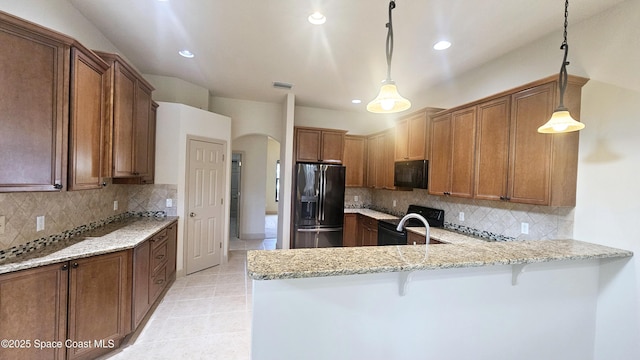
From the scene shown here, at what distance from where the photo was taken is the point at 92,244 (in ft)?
7.34

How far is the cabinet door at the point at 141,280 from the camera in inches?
96.1

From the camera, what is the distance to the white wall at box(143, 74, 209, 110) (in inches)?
159

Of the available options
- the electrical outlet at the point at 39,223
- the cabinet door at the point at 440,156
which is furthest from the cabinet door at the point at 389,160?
the electrical outlet at the point at 39,223

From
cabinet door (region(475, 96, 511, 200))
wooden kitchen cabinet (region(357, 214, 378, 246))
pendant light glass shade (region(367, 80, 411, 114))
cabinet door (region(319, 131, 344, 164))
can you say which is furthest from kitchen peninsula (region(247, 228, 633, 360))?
cabinet door (region(319, 131, 344, 164))

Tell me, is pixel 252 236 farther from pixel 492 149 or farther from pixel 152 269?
pixel 492 149

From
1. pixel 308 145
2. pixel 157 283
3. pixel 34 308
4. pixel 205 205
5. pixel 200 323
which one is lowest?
pixel 200 323

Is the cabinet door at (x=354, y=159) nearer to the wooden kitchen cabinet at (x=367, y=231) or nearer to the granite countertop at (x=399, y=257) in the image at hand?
the wooden kitchen cabinet at (x=367, y=231)

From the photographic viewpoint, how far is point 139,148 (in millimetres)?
3094

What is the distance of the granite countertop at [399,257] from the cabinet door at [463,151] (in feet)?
3.61

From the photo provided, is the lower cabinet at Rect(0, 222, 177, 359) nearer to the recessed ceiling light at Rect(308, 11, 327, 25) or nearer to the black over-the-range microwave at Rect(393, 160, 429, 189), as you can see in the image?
the recessed ceiling light at Rect(308, 11, 327, 25)

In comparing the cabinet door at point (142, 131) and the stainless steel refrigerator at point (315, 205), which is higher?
the cabinet door at point (142, 131)

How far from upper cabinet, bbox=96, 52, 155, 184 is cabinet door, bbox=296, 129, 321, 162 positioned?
236 cm

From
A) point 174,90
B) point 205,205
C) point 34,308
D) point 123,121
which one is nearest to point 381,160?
point 205,205

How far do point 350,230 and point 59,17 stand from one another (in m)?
4.70
